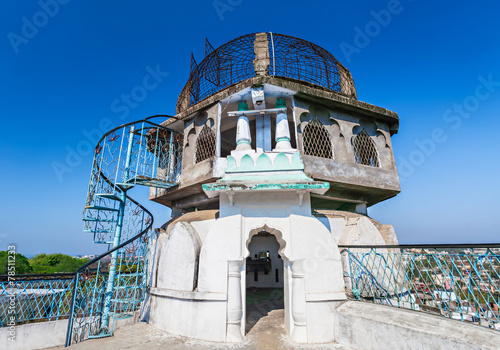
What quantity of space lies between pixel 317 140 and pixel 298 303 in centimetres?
561

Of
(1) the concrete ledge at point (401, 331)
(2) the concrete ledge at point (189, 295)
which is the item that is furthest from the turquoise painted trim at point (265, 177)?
(1) the concrete ledge at point (401, 331)

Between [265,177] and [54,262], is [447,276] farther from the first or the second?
[54,262]

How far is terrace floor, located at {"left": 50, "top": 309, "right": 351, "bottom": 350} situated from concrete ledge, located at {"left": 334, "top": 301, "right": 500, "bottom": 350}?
506 mm

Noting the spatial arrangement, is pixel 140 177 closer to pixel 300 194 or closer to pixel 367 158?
pixel 300 194

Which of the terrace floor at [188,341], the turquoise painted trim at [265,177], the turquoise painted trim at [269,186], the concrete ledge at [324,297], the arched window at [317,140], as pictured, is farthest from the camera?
the arched window at [317,140]

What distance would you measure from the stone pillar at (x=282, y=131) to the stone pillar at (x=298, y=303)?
11.5ft

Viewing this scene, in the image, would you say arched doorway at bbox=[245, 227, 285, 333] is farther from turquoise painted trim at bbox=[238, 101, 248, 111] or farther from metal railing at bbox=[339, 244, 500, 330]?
turquoise painted trim at bbox=[238, 101, 248, 111]

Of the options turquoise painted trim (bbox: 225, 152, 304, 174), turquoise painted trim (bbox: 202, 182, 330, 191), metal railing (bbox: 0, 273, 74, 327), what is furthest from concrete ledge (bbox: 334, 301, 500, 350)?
metal railing (bbox: 0, 273, 74, 327)

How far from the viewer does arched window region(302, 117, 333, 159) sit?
9195 mm

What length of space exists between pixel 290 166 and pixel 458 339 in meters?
4.79

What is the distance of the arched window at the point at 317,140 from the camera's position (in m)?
9.20

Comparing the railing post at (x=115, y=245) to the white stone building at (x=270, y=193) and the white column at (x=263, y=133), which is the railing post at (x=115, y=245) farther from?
the white column at (x=263, y=133)

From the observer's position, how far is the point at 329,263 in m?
6.45

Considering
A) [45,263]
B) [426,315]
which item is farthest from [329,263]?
[45,263]
